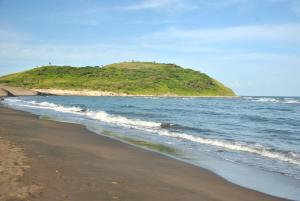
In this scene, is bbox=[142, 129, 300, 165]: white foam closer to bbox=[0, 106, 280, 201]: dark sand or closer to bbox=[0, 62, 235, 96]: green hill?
bbox=[0, 106, 280, 201]: dark sand

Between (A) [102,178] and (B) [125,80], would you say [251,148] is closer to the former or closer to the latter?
(A) [102,178]

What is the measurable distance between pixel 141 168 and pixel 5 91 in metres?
96.4

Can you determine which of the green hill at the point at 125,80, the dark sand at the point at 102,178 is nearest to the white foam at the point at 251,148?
the dark sand at the point at 102,178

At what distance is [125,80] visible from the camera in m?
154

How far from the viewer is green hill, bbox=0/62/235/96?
139550 mm

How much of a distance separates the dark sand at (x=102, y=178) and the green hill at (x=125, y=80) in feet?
400

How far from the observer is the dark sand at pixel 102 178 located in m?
7.84

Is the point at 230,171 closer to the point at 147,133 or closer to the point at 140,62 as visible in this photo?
the point at 147,133

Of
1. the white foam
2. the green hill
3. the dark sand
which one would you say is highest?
the green hill

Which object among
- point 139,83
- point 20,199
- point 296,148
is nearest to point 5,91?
point 139,83

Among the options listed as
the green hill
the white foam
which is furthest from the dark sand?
the green hill

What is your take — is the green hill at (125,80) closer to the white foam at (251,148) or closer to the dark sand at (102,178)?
the white foam at (251,148)

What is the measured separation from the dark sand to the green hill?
121906mm

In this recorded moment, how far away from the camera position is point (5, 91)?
100 m
